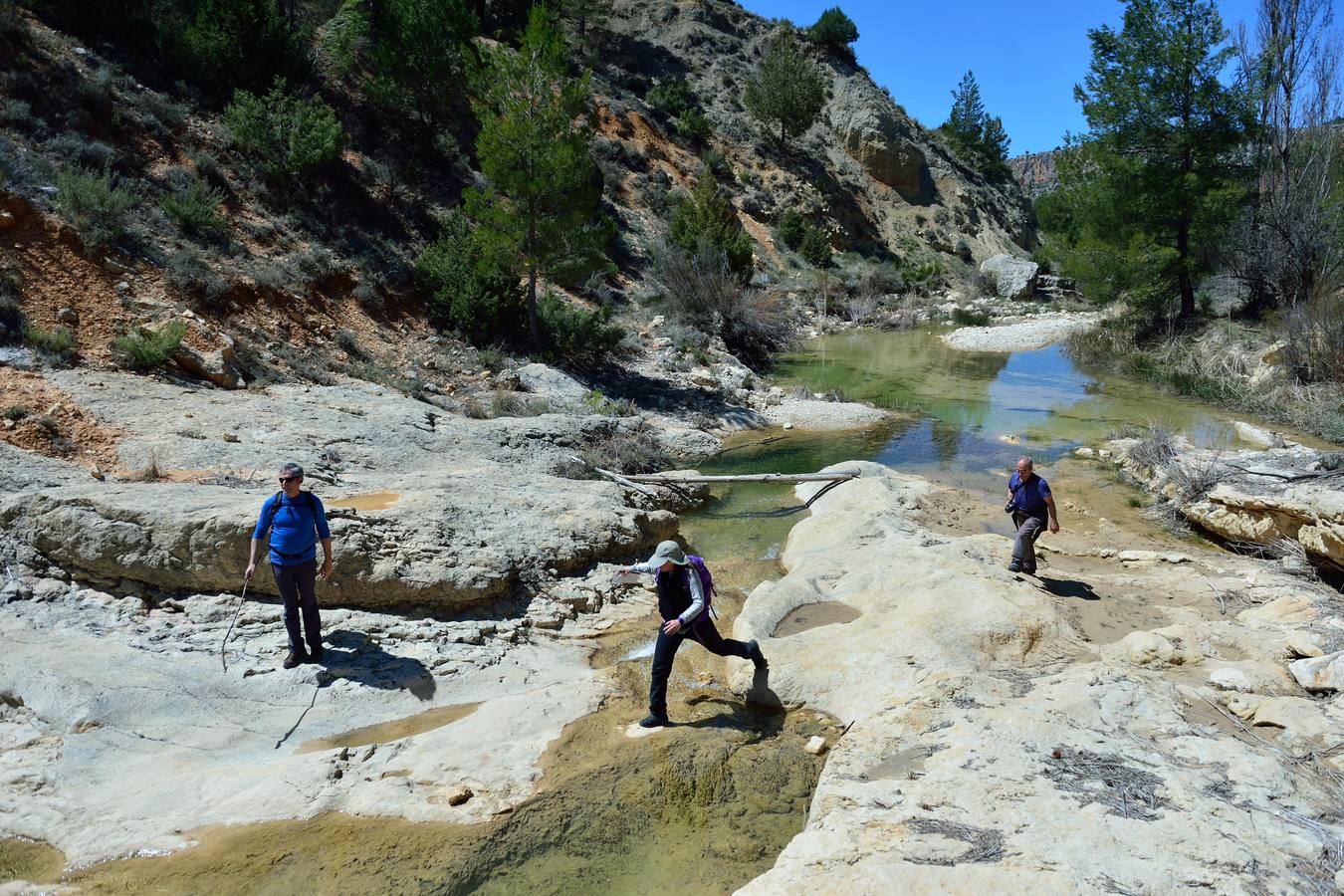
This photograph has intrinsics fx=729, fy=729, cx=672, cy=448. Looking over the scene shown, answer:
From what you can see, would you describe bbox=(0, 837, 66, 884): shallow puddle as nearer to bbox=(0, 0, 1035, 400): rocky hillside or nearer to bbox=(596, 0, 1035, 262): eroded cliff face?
bbox=(0, 0, 1035, 400): rocky hillside

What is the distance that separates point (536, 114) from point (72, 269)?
10.0m

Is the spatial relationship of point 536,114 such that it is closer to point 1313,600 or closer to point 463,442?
point 463,442

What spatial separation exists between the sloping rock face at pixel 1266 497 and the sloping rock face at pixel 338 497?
7440 mm

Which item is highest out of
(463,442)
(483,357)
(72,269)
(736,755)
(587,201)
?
(587,201)

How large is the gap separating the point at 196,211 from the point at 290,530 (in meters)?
13.2

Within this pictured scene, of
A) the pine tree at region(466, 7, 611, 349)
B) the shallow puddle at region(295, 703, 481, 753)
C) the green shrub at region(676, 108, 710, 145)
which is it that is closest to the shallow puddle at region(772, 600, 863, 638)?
the shallow puddle at region(295, 703, 481, 753)

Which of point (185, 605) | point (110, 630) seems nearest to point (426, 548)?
A: point (185, 605)

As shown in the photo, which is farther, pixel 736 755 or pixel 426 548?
pixel 426 548

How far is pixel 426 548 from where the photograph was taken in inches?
291

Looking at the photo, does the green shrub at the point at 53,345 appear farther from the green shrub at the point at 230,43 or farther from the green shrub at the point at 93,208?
the green shrub at the point at 230,43

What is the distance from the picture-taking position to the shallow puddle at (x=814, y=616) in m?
7.16

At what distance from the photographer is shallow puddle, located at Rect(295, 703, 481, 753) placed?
5387 mm

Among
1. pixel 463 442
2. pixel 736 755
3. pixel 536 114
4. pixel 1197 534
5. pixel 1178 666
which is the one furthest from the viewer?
pixel 536 114

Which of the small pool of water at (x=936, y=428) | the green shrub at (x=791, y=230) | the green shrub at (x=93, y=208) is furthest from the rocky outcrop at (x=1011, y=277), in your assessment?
the green shrub at (x=93, y=208)
